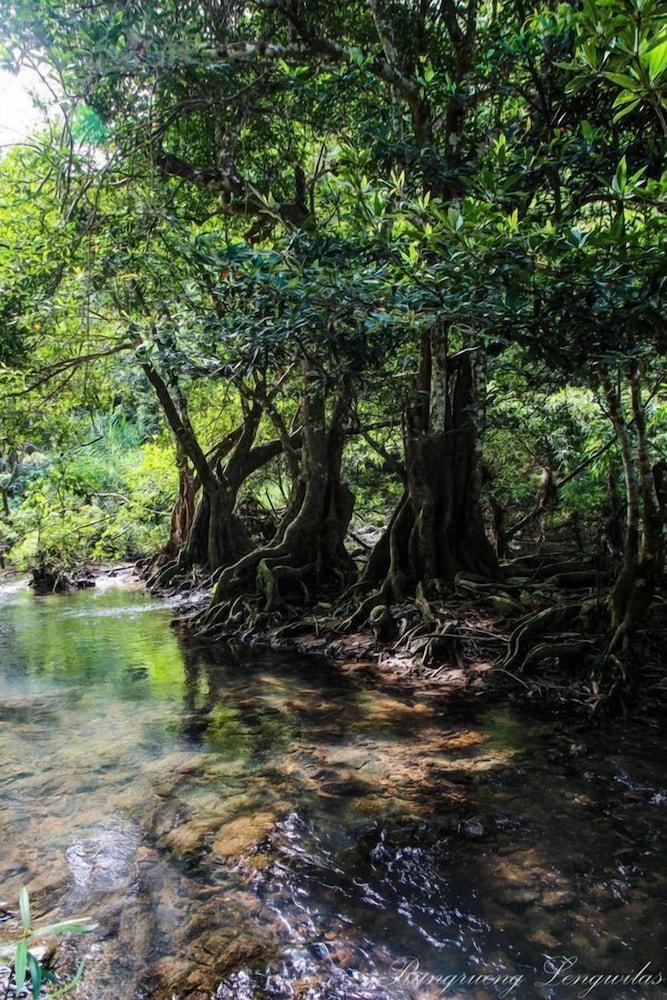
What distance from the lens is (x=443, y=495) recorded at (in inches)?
358

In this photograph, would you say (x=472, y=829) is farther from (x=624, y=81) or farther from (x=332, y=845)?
(x=624, y=81)

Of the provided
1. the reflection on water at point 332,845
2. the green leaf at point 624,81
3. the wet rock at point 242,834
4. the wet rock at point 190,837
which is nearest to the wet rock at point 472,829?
the reflection on water at point 332,845

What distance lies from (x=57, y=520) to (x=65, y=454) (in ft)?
11.8

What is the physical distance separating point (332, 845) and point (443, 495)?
19.4 ft

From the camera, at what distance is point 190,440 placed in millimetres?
13758

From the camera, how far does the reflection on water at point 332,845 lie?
2.82 metres

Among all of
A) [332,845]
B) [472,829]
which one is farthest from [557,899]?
[332,845]

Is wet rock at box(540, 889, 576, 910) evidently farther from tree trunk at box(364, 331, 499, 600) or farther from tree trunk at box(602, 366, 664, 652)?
tree trunk at box(364, 331, 499, 600)

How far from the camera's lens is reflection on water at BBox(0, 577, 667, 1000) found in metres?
2.82

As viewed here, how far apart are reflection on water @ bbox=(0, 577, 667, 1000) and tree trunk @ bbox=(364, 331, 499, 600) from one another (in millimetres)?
2546

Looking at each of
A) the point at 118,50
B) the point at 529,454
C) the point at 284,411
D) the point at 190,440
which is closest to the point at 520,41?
the point at 118,50

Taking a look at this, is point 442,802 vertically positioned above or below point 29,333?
below

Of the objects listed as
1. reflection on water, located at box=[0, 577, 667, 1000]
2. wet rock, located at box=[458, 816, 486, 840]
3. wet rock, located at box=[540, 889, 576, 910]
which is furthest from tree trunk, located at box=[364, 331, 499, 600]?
wet rock, located at box=[540, 889, 576, 910]

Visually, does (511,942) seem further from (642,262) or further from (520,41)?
(520,41)
